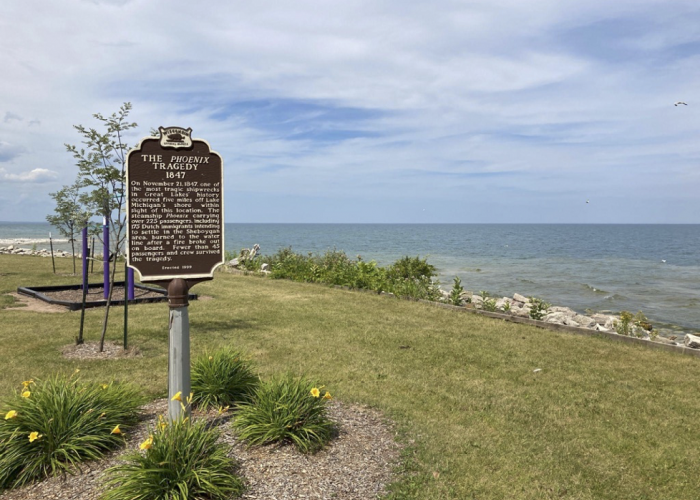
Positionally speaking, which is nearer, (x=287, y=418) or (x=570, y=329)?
(x=287, y=418)

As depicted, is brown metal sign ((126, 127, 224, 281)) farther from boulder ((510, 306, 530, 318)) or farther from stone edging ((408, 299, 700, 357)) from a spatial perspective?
boulder ((510, 306, 530, 318))

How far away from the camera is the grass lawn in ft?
15.5

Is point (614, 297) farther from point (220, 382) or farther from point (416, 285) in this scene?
point (220, 382)

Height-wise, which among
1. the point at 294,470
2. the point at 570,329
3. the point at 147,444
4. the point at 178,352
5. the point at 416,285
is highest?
the point at 178,352

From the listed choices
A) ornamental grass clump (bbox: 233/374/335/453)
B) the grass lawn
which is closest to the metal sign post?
ornamental grass clump (bbox: 233/374/335/453)

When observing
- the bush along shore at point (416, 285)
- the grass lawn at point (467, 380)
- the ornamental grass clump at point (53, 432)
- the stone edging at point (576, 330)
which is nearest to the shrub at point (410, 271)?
the bush along shore at point (416, 285)

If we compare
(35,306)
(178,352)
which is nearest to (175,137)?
(178,352)

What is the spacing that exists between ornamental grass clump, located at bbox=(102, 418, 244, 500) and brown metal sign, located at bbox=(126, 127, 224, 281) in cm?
155

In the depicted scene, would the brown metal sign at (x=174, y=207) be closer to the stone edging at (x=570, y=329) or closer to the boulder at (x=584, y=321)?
the stone edging at (x=570, y=329)

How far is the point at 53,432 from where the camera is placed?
169 inches

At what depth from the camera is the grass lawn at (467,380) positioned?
4.73 metres

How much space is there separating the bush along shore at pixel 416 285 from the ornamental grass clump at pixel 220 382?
8755 mm

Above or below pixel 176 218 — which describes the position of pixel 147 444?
below

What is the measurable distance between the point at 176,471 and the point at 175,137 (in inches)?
118
